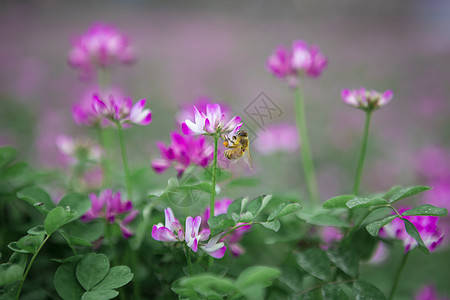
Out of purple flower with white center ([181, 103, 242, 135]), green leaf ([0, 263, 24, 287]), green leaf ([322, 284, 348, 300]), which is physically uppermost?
purple flower with white center ([181, 103, 242, 135])

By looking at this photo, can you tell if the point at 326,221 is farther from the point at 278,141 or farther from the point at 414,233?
the point at 278,141

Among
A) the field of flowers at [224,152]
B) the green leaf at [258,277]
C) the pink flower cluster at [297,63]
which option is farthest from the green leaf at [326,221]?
the pink flower cluster at [297,63]

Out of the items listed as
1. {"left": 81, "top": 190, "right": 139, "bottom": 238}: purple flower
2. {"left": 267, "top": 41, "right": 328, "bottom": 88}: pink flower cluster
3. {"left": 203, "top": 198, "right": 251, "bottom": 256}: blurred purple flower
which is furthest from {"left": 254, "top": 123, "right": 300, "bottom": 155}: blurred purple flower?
{"left": 81, "top": 190, "right": 139, "bottom": 238}: purple flower

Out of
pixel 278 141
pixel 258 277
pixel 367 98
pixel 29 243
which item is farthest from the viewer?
pixel 278 141

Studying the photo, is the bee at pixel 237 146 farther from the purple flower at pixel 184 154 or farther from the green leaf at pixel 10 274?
the green leaf at pixel 10 274

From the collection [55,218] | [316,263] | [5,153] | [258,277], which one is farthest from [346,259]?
[5,153]

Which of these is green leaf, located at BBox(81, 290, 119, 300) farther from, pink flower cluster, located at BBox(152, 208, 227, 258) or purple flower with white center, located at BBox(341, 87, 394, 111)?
purple flower with white center, located at BBox(341, 87, 394, 111)
